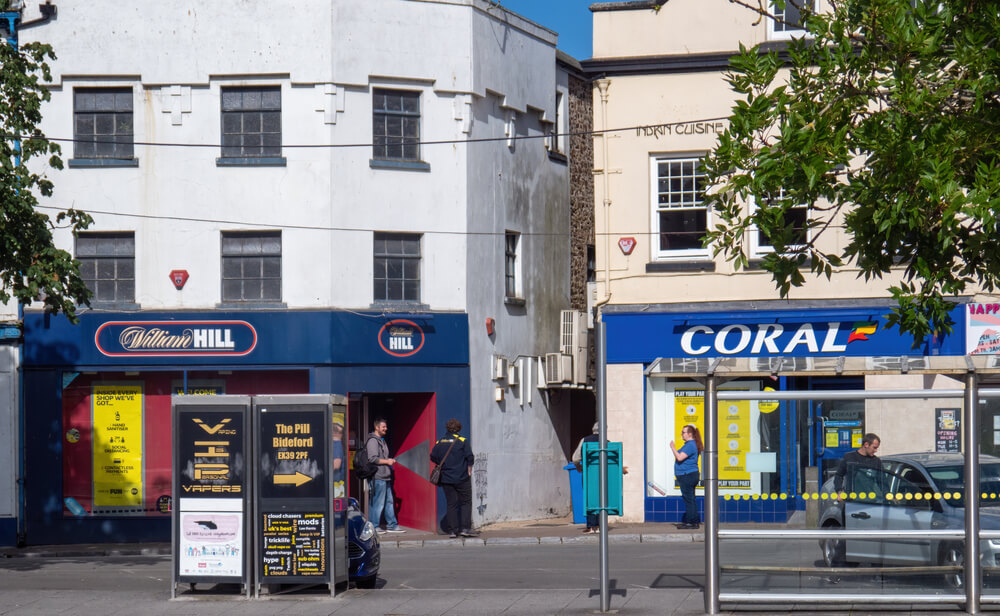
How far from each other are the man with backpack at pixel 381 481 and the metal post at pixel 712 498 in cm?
989

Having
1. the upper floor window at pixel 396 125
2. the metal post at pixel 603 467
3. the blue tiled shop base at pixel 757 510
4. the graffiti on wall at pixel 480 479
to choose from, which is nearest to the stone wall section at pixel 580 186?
the upper floor window at pixel 396 125

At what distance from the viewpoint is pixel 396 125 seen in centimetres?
2288

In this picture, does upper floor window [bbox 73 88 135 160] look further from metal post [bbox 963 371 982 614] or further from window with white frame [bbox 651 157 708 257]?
metal post [bbox 963 371 982 614]

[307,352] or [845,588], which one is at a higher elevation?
[307,352]

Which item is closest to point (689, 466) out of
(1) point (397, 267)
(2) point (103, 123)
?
(1) point (397, 267)

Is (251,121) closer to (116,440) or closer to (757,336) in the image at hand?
(116,440)

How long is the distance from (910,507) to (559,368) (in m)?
13.6

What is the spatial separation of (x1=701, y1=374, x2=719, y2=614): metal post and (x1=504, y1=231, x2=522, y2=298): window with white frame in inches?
512

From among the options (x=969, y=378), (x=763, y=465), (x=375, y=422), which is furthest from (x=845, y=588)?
(x=375, y=422)

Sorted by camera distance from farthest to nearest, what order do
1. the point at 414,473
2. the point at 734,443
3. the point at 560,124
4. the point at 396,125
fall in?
the point at 560,124, the point at 414,473, the point at 396,125, the point at 734,443

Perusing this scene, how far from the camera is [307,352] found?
862 inches

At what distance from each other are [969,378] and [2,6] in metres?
12.4

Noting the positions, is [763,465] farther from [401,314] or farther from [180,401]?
[401,314]

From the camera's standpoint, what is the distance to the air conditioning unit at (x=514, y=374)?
24297 mm
